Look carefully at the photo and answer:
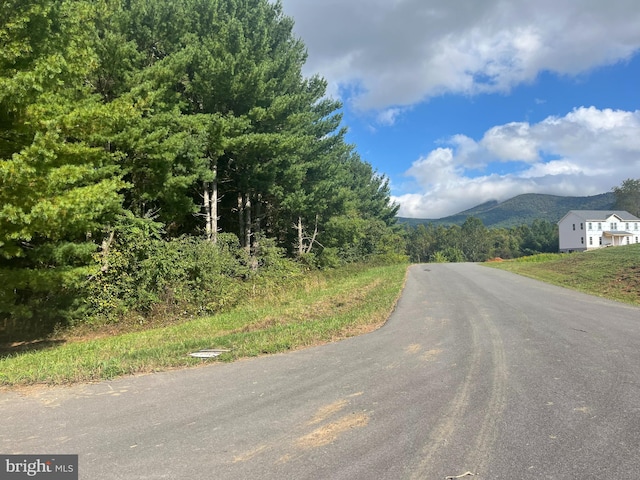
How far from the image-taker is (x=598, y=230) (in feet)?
232

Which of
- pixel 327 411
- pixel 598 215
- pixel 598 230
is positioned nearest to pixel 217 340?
pixel 327 411

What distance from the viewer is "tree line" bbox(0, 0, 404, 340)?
7.95 meters

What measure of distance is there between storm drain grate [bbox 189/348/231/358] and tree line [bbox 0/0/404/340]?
3.49m

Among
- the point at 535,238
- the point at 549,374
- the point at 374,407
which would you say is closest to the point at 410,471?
the point at 374,407

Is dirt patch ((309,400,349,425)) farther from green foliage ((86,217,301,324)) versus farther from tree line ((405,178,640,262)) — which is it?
tree line ((405,178,640,262))

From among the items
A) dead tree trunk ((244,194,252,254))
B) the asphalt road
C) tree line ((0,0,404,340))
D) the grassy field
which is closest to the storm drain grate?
the asphalt road

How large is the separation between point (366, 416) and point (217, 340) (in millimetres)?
5115

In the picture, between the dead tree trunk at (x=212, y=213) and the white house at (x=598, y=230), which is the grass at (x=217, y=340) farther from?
the white house at (x=598, y=230)

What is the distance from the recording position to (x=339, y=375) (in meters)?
5.68

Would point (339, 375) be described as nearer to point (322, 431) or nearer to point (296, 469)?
point (322, 431)

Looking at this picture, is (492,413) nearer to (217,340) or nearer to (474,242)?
(217,340)

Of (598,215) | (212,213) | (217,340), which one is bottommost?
(217,340)

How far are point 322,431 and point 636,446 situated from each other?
2650 mm

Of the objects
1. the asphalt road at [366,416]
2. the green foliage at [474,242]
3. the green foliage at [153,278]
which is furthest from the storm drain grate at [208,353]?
the green foliage at [474,242]
